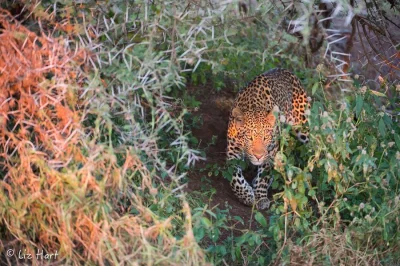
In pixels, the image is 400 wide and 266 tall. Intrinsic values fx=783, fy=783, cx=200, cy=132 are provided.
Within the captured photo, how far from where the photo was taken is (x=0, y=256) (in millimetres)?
4828

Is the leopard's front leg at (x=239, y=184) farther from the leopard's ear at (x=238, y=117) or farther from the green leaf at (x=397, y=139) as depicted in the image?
the green leaf at (x=397, y=139)

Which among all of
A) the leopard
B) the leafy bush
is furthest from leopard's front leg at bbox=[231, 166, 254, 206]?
the leafy bush

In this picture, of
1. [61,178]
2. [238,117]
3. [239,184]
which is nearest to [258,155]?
[239,184]

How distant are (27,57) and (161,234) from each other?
4.37 feet

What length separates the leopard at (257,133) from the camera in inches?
287

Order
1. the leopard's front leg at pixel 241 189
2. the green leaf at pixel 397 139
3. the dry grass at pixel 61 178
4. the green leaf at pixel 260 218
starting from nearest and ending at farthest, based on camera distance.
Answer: the dry grass at pixel 61 178, the green leaf at pixel 260 218, the green leaf at pixel 397 139, the leopard's front leg at pixel 241 189

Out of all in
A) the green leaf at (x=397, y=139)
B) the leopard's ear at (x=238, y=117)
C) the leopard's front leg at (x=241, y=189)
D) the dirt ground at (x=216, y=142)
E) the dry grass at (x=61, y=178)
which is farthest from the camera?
the leopard's ear at (x=238, y=117)

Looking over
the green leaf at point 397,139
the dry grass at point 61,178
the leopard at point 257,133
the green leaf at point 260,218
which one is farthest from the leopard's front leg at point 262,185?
the dry grass at point 61,178

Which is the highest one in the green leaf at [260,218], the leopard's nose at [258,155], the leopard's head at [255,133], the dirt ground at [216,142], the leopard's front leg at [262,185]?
the green leaf at [260,218]

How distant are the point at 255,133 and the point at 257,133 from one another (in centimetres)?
2

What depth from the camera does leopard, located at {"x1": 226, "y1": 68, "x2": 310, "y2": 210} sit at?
23.9 ft

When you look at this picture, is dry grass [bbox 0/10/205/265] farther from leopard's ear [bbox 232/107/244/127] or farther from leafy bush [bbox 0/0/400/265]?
leopard's ear [bbox 232/107/244/127]

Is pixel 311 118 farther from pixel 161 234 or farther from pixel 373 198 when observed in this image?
pixel 161 234

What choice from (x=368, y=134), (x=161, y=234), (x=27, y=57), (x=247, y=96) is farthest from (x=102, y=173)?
(x=247, y=96)
